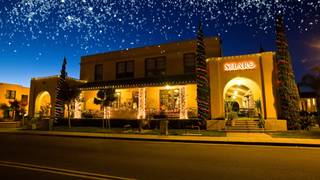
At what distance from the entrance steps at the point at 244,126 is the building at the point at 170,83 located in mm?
879

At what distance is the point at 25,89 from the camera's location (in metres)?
54.9

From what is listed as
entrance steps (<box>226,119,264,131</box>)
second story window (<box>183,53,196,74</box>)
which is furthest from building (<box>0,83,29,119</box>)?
entrance steps (<box>226,119,264,131</box>)

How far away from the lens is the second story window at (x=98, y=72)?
107 feet

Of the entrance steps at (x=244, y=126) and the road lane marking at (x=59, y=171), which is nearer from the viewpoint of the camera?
→ the road lane marking at (x=59, y=171)

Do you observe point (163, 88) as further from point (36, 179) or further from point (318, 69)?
point (36, 179)

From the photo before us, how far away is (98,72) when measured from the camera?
32938 mm

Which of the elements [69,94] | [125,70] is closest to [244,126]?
[125,70]

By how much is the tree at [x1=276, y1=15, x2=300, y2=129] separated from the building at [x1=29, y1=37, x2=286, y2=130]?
0.58 meters

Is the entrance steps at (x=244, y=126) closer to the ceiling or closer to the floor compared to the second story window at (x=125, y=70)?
closer to the floor

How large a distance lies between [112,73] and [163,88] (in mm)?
8830

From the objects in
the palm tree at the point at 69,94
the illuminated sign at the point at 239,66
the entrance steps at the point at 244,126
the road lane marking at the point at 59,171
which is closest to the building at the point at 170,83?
the illuminated sign at the point at 239,66

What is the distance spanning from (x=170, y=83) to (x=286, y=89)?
10.2m

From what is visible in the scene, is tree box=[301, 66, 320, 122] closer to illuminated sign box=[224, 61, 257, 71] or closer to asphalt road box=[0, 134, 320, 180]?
illuminated sign box=[224, 61, 257, 71]

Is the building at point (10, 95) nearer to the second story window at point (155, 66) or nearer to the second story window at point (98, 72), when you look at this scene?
the second story window at point (98, 72)
